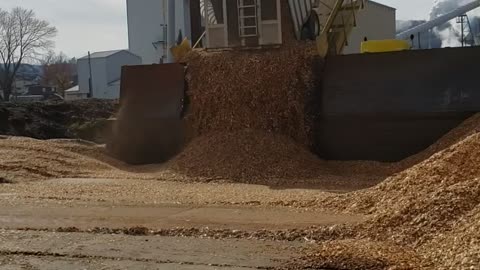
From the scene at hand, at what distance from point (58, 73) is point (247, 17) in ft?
305

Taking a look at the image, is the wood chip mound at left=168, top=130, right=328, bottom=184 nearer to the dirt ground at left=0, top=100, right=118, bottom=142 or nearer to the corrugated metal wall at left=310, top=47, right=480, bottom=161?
the corrugated metal wall at left=310, top=47, right=480, bottom=161

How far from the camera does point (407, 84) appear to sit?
45.0 ft

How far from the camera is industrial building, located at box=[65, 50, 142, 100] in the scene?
79.3 meters

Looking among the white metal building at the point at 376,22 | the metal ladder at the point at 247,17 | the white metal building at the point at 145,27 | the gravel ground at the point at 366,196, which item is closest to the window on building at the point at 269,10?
the metal ladder at the point at 247,17

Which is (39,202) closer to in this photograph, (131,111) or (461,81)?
(131,111)

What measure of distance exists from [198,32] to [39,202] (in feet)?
30.5

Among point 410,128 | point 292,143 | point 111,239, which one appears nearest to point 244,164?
point 292,143

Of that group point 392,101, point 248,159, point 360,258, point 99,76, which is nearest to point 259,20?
point 392,101

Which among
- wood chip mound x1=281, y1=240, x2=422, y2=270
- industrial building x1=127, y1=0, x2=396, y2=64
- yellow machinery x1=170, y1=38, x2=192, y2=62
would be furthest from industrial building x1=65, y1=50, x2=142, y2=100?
wood chip mound x1=281, y1=240, x2=422, y2=270

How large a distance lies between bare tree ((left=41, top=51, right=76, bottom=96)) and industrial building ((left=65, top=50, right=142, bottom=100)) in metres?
9.90

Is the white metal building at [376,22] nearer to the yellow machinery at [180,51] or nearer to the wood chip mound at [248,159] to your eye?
the yellow machinery at [180,51]

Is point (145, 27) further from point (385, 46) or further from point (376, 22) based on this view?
point (385, 46)

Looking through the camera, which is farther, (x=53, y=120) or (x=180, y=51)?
(x=53, y=120)

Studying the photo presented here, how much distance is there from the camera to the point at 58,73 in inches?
4085
